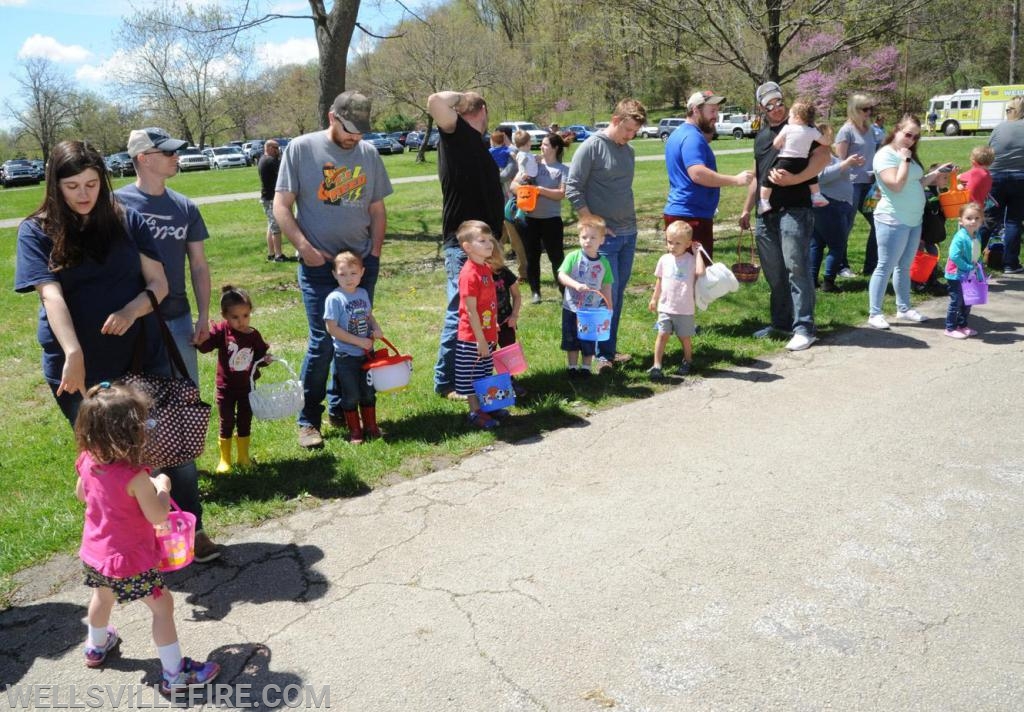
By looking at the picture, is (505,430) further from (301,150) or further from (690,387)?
(301,150)

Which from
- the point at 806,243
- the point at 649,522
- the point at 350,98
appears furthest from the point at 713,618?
the point at 806,243

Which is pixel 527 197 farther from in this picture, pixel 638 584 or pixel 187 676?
pixel 187 676

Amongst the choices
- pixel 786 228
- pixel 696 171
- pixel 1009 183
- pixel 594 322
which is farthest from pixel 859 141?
pixel 594 322

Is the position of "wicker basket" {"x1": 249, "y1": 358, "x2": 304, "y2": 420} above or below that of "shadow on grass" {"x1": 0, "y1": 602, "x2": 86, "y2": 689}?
above

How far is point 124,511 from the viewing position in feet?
9.45

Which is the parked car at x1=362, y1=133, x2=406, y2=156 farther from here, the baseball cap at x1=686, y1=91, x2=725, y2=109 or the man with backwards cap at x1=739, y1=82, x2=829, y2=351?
the baseball cap at x1=686, y1=91, x2=725, y2=109

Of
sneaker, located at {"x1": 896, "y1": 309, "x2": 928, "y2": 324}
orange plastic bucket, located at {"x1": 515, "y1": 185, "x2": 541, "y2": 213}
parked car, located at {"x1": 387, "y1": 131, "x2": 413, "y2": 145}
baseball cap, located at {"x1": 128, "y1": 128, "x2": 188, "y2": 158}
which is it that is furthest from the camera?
parked car, located at {"x1": 387, "y1": 131, "x2": 413, "y2": 145}

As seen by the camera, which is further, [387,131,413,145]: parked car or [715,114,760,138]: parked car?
[387,131,413,145]: parked car

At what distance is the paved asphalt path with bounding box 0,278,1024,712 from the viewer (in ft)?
9.60

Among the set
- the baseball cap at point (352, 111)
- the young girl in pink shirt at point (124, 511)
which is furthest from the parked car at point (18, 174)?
the young girl in pink shirt at point (124, 511)

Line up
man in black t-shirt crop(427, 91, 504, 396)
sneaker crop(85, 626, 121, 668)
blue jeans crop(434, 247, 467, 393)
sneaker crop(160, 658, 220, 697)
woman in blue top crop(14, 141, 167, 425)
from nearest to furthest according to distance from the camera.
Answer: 1. sneaker crop(160, 658, 220, 697)
2. sneaker crop(85, 626, 121, 668)
3. woman in blue top crop(14, 141, 167, 425)
4. man in black t-shirt crop(427, 91, 504, 396)
5. blue jeans crop(434, 247, 467, 393)

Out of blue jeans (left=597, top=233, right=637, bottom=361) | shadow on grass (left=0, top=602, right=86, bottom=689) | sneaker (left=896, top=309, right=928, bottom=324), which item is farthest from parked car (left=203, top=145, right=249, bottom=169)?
shadow on grass (left=0, top=602, right=86, bottom=689)

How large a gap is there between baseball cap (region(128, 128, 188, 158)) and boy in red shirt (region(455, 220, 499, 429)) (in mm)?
1836

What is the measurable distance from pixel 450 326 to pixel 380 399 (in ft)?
2.62
